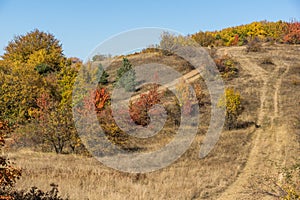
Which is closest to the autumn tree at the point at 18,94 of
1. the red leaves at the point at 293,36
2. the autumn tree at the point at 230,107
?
the autumn tree at the point at 230,107

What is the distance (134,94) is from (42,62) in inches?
618

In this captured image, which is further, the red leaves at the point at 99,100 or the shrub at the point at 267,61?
the shrub at the point at 267,61

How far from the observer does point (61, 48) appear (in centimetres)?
6284

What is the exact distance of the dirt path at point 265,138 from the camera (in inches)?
602

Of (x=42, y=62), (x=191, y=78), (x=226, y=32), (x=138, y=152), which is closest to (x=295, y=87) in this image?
(x=191, y=78)

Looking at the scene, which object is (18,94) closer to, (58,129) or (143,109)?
(143,109)

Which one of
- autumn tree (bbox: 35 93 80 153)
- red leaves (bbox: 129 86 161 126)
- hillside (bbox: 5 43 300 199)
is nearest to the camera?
hillside (bbox: 5 43 300 199)

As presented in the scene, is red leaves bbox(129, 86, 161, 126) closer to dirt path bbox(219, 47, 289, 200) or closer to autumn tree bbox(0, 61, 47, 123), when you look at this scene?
dirt path bbox(219, 47, 289, 200)

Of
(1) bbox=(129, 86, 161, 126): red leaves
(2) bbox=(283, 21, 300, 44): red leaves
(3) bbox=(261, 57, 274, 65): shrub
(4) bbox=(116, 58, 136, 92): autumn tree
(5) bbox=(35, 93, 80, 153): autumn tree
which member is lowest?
(5) bbox=(35, 93, 80, 153): autumn tree

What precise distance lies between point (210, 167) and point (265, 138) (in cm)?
1181

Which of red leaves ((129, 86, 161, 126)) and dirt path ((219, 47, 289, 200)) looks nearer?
dirt path ((219, 47, 289, 200))

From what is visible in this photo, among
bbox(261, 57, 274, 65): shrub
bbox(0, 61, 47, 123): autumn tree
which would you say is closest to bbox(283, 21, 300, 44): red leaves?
bbox(261, 57, 274, 65): shrub

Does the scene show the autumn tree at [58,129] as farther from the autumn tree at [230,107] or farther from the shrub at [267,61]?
the shrub at [267,61]

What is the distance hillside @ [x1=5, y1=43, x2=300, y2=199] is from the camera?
1297 cm
